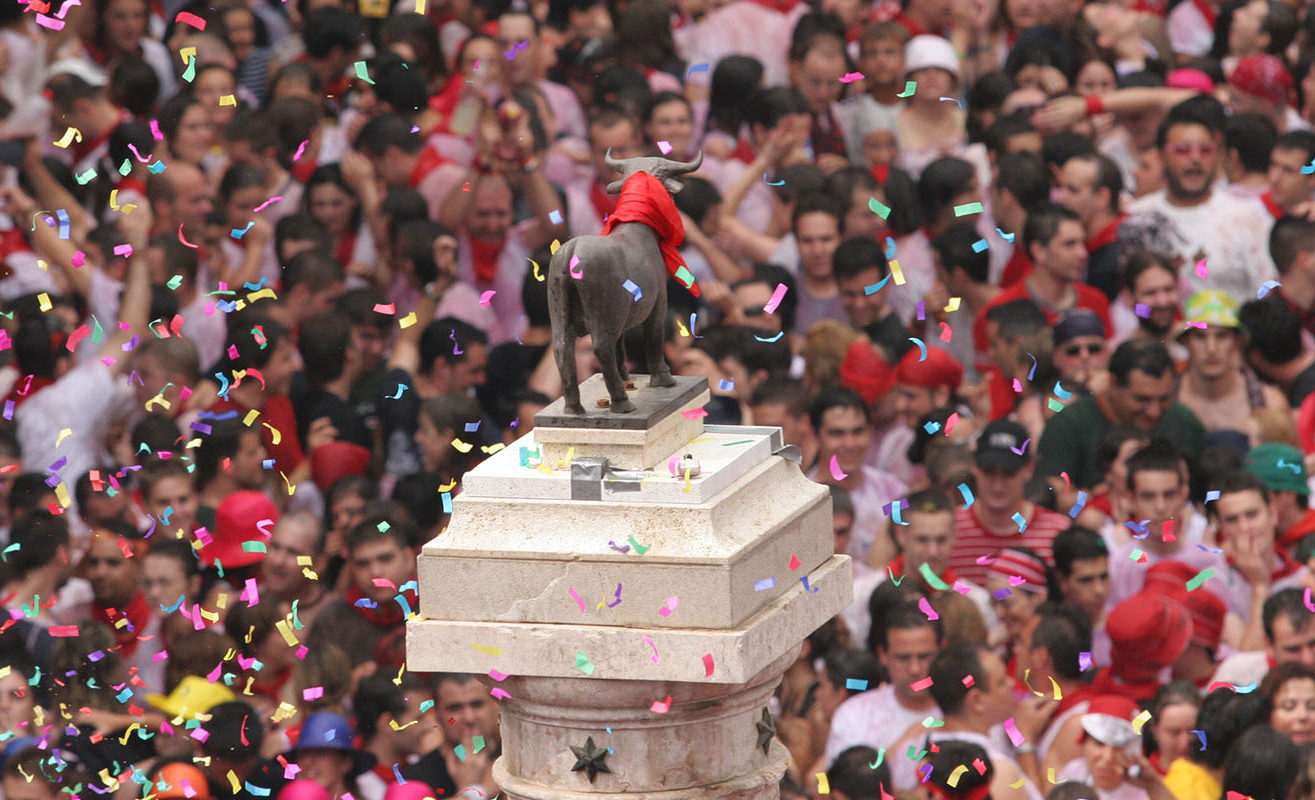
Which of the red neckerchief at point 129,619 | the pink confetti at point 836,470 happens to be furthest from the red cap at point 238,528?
the pink confetti at point 836,470

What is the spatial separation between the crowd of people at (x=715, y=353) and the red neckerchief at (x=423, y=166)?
20 mm

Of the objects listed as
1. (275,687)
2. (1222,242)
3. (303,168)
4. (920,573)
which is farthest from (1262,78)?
(275,687)

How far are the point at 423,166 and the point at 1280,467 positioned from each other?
5.39 metres

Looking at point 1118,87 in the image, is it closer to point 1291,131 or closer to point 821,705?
point 1291,131

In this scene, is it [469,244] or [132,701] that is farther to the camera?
[469,244]

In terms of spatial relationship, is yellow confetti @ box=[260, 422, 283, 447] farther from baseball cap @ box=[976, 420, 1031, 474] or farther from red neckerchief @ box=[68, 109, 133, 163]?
baseball cap @ box=[976, 420, 1031, 474]

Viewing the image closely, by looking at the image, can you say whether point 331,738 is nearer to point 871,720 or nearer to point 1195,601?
point 871,720

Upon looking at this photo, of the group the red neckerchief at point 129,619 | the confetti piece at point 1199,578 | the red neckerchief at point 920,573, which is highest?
the confetti piece at point 1199,578

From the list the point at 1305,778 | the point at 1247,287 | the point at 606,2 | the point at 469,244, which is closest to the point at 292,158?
the point at 469,244

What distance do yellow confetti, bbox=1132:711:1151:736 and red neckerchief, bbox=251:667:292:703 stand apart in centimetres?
390

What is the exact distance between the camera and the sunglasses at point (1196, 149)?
14.1 m

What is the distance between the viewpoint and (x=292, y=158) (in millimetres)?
15242

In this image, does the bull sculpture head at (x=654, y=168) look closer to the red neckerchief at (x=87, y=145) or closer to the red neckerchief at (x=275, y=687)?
the red neckerchief at (x=275, y=687)

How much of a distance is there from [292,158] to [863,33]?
3538mm
